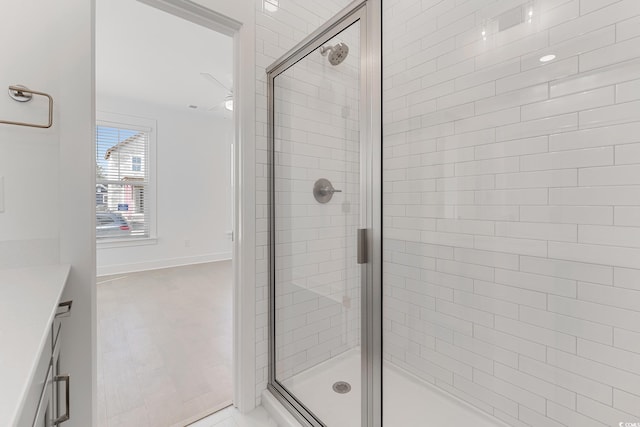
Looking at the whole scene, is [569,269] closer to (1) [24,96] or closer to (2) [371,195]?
(2) [371,195]

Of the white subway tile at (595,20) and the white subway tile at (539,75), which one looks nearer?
the white subway tile at (595,20)

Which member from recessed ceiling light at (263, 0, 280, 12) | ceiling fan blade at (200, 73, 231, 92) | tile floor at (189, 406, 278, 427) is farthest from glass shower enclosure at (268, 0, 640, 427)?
ceiling fan blade at (200, 73, 231, 92)

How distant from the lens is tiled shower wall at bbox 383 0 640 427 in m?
1.24

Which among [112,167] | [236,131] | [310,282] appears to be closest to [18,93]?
[236,131]

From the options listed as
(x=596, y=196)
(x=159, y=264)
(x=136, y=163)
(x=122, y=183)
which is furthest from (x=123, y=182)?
(x=596, y=196)

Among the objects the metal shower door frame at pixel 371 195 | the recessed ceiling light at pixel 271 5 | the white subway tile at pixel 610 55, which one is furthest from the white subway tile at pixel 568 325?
the recessed ceiling light at pixel 271 5

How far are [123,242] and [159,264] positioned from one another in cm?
68

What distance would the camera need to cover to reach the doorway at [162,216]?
1.99 meters

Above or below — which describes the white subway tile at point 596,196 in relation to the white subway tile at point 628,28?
Result: below

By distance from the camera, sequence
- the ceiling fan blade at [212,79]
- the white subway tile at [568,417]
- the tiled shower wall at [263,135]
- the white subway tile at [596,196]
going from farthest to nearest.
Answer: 1. the ceiling fan blade at [212,79]
2. the tiled shower wall at [263,135]
3. the white subway tile at [568,417]
4. the white subway tile at [596,196]

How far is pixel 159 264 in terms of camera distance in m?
5.11

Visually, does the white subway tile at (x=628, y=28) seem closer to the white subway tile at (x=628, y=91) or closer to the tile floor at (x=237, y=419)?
the white subway tile at (x=628, y=91)

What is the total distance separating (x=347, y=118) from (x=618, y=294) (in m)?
1.42

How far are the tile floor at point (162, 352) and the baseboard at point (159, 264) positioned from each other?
0.56 meters
